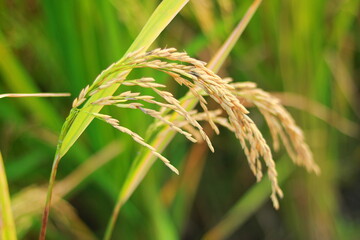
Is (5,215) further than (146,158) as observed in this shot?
No

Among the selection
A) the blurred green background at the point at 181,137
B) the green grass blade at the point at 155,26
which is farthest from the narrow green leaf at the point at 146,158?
the blurred green background at the point at 181,137

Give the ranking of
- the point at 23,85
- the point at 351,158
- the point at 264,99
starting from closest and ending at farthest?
the point at 264,99
the point at 23,85
the point at 351,158

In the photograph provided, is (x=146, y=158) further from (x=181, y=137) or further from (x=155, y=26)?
(x=181, y=137)

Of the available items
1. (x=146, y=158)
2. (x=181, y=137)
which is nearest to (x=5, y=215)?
(x=146, y=158)

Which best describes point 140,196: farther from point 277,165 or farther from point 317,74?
point 317,74

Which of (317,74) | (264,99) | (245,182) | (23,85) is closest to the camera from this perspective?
(264,99)

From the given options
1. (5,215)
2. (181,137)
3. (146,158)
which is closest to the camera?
(5,215)

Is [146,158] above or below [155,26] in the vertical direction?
below

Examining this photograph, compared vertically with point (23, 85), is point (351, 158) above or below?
above

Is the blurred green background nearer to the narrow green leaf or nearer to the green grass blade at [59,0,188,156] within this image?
the narrow green leaf

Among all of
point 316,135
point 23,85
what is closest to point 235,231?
point 316,135
